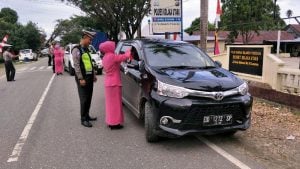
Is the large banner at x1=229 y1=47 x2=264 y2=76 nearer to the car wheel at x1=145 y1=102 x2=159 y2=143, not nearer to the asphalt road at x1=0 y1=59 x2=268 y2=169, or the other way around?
the asphalt road at x1=0 y1=59 x2=268 y2=169

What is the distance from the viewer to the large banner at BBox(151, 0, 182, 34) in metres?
14.2

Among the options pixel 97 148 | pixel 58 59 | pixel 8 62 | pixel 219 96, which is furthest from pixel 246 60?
pixel 58 59

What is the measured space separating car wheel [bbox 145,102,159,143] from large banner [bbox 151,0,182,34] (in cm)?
884

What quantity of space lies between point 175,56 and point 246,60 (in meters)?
4.98

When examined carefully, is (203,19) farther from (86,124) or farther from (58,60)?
(58,60)

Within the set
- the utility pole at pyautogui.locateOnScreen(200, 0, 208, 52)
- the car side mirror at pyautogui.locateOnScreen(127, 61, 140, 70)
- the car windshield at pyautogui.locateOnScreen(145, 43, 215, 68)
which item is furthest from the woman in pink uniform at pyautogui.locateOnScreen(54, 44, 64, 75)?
the car windshield at pyautogui.locateOnScreen(145, 43, 215, 68)

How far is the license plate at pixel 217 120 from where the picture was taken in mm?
5371

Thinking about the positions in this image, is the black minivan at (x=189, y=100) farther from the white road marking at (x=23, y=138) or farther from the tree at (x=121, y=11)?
the tree at (x=121, y=11)

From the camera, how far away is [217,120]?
5.43 m

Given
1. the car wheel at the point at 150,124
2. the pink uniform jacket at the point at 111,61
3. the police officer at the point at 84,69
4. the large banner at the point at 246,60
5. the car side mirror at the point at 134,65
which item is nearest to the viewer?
the car wheel at the point at 150,124

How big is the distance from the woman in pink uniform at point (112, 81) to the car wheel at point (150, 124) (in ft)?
3.41

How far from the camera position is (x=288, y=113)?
7988 millimetres

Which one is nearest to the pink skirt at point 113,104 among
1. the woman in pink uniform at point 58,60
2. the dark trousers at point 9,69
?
the dark trousers at point 9,69

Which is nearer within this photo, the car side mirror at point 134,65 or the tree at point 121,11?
the car side mirror at point 134,65
